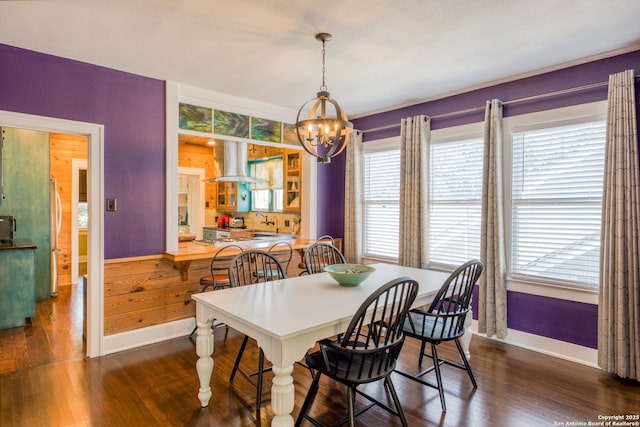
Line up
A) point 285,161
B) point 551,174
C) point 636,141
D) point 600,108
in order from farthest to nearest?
point 285,161, point 551,174, point 600,108, point 636,141

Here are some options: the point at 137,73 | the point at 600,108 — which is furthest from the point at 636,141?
the point at 137,73

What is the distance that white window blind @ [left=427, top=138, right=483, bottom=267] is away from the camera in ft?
12.6

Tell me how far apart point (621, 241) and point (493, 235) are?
0.97 metres

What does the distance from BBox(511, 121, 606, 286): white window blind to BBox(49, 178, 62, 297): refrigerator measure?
19.0 feet

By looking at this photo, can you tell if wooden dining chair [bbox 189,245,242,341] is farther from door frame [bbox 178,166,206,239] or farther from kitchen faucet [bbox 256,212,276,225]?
door frame [bbox 178,166,206,239]

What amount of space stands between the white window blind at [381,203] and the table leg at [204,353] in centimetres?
289

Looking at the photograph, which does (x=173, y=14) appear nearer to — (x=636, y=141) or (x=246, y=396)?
(x=246, y=396)

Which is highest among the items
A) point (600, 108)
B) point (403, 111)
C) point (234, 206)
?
point (403, 111)

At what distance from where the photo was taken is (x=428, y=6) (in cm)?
229

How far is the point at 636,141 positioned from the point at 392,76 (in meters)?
2.03

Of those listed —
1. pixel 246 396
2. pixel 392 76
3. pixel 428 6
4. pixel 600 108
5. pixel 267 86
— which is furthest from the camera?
pixel 267 86

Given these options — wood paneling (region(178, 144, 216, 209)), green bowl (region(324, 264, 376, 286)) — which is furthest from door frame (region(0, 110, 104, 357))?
wood paneling (region(178, 144, 216, 209))

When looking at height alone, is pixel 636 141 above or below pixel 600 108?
below

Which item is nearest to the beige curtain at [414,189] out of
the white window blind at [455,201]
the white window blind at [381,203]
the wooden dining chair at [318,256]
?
the white window blind at [455,201]
